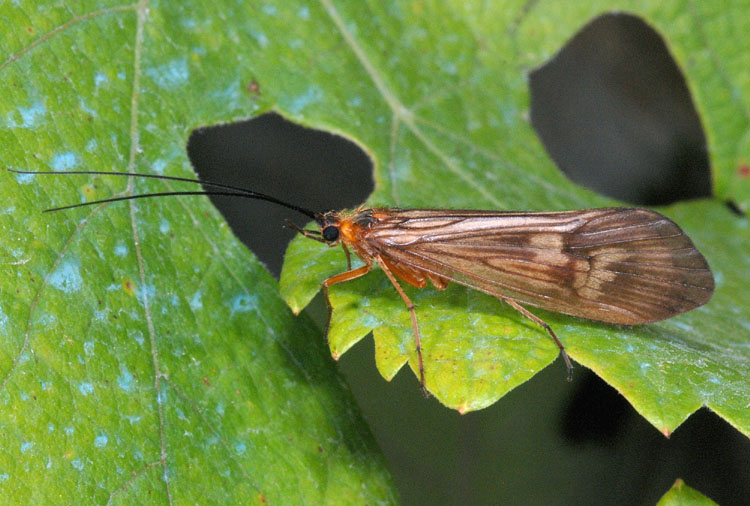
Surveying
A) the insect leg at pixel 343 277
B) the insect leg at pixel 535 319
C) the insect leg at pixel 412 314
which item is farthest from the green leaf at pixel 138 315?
the insect leg at pixel 535 319

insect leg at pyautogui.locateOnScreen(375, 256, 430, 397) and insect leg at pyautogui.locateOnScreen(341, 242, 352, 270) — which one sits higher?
insect leg at pyautogui.locateOnScreen(375, 256, 430, 397)

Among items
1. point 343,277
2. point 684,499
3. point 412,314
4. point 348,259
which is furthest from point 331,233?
point 684,499

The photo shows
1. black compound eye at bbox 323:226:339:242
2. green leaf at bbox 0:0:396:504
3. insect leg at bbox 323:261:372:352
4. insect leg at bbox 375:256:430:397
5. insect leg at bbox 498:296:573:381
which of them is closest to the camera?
green leaf at bbox 0:0:396:504

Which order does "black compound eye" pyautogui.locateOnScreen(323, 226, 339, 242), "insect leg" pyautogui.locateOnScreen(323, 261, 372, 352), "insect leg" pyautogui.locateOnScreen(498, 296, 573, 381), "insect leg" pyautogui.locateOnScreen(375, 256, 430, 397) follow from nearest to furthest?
"insect leg" pyautogui.locateOnScreen(375, 256, 430, 397) → "insect leg" pyautogui.locateOnScreen(498, 296, 573, 381) → "insect leg" pyautogui.locateOnScreen(323, 261, 372, 352) → "black compound eye" pyautogui.locateOnScreen(323, 226, 339, 242)

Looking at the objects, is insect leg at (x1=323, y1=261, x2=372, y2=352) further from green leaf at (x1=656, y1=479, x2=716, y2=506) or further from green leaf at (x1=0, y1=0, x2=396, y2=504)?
green leaf at (x1=656, y1=479, x2=716, y2=506)

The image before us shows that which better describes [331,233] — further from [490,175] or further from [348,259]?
[490,175]

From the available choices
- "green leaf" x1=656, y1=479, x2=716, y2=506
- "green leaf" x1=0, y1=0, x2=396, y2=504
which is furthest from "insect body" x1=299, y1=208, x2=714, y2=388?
"green leaf" x1=656, y1=479, x2=716, y2=506

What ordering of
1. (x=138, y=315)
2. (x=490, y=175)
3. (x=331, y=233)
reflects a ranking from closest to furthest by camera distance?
(x=138, y=315) → (x=331, y=233) → (x=490, y=175)

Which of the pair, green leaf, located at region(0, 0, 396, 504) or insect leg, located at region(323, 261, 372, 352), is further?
insect leg, located at region(323, 261, 372, 352)

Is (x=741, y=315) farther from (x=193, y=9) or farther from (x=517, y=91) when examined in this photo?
(x=193, y=9)
